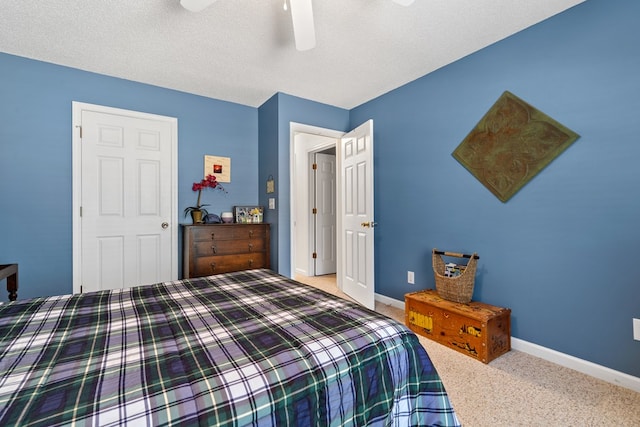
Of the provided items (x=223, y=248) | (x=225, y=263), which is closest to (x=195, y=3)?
(x=223, y=248)

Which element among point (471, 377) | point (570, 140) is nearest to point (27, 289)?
point (471, 377)

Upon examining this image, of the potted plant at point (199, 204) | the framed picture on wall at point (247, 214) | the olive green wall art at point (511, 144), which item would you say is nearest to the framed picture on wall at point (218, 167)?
the potted plant at point (199, 204)

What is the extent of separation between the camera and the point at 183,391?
73 cm

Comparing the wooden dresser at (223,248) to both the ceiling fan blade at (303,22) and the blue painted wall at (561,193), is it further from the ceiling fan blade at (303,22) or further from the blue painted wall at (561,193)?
the ceiling fan blade at (303,22)

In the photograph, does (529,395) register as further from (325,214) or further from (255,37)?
(325,214)

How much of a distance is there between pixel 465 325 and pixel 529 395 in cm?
55

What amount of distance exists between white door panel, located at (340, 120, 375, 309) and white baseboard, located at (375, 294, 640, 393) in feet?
4.42

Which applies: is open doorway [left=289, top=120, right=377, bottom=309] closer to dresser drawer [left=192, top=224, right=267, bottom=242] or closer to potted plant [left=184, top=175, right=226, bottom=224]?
dresser drawer [left=192, top=224, right=267, bottom=242]

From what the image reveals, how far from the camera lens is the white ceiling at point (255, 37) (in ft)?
6.31

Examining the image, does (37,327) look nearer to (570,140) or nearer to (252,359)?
(252,359)

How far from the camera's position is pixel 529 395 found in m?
1.70

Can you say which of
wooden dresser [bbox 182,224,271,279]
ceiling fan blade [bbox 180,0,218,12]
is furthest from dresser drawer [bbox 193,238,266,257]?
ceiling fan blade [bbox 180,0,218,12]

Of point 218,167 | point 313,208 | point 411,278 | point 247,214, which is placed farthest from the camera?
point 313,208

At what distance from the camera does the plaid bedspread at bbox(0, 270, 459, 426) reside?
0.69 metres
